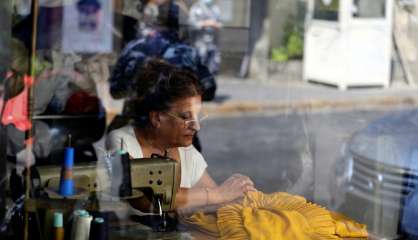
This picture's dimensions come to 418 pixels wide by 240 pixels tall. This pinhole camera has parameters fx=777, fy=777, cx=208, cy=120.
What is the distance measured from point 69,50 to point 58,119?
0.58 meters

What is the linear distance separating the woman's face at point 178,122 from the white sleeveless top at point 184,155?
0.04m

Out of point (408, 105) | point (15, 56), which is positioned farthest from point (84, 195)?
point (408, 105)

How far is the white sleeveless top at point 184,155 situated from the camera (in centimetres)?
289

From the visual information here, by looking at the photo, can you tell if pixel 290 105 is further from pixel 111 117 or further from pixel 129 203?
pixel 129 203

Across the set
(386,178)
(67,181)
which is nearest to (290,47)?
(386,178)

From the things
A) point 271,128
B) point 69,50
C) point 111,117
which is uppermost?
point 69,50

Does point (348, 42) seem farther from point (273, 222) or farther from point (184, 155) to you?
point (273, 222)

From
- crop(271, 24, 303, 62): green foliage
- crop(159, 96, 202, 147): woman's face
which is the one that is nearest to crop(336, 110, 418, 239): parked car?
crop(159, 96, 202, 147): woman's face

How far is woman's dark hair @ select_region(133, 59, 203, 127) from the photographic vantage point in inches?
123

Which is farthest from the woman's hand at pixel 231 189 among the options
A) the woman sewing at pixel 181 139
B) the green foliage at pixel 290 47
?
the green foliage at pixel 290 47

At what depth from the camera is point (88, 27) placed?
530 cm

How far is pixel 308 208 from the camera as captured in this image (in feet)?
9.26

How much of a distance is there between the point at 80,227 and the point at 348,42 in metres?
4.81

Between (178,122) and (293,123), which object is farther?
(293,123)
